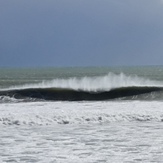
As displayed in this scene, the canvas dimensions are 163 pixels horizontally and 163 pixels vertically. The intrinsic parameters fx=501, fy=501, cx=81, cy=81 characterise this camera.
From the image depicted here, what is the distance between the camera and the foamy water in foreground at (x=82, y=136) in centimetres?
1123

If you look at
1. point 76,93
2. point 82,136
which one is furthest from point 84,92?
point 82,136

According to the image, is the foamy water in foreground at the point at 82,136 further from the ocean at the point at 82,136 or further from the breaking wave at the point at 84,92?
the breaking wave at the point at 84,92

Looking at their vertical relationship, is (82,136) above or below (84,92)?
below

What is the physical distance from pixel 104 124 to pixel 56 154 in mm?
5766

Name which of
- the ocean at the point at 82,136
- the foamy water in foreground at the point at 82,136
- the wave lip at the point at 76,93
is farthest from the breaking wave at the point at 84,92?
the ocean at the point at 82,136

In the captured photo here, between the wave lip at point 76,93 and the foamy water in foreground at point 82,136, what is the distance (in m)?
13.3

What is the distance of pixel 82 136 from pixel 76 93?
2191 centimetres

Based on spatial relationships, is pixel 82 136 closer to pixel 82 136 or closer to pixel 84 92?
pixel 82 136

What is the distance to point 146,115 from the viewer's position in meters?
18.8

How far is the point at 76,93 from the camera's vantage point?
118ft

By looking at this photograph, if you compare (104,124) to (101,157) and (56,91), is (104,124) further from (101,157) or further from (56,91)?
(56,91)

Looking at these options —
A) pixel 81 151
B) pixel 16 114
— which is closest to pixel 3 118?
pixel 16 114

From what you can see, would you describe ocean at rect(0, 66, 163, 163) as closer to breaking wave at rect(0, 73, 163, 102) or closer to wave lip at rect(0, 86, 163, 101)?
breaking wave at rect(0, 73, 163, 102)

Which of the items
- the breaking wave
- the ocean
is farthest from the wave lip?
the ocean
